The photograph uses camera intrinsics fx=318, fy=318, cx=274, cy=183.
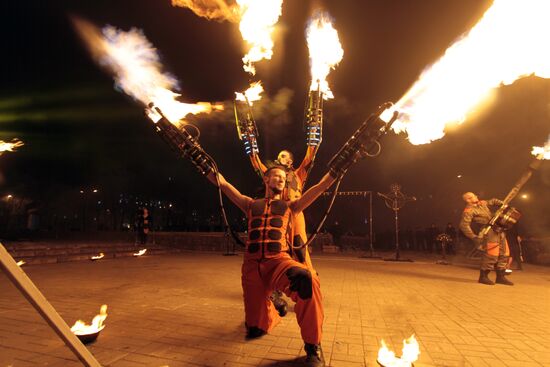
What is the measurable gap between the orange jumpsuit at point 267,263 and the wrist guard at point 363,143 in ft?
2.78

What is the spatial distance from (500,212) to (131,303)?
9.75m

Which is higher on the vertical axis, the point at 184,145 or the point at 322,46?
the point at 322,46

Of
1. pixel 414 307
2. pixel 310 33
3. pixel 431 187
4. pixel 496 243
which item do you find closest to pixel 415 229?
pixel 431 187

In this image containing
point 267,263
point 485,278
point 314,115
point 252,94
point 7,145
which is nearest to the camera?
point 267,263

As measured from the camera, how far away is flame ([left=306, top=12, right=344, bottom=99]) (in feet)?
17.9

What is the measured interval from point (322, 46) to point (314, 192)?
2961 mm

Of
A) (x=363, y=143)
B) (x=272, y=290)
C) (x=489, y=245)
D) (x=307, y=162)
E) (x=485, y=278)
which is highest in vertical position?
(x=307, y=162)

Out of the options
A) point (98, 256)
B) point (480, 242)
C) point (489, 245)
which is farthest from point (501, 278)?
point (98, 256)

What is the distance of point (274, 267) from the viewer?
145 inches

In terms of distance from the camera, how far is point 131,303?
5.79 metres

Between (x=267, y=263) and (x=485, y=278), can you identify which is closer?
(x=267, y=263)

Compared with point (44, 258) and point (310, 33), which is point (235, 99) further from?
point (44, 258)

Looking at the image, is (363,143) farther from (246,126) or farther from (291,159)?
(246,126)

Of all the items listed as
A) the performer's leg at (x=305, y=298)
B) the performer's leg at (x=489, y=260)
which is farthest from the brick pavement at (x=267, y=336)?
the performer's leg at (x=489, y=260)
